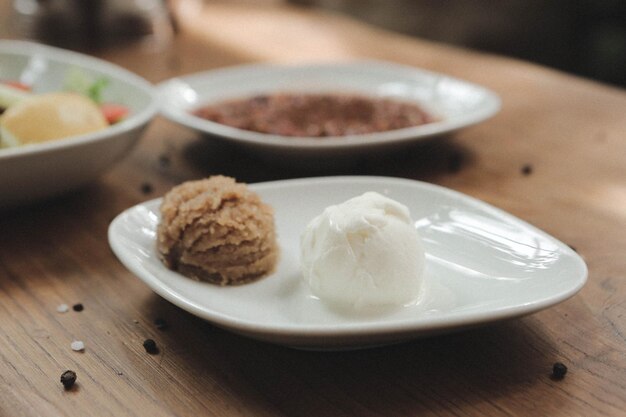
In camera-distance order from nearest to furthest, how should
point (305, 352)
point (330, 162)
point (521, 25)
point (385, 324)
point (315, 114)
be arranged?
1. point (385, 324)
2. point (305, 352)
3. point (330, 162)
4. point (315, 114)
5. point (521, 25)

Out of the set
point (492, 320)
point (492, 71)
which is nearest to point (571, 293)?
point (492, 320)

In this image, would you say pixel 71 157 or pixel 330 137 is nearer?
pixel 71 157

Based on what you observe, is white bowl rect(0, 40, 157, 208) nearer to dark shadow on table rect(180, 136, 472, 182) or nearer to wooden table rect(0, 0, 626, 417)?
wooden table rect(0, 0, 626, 417)

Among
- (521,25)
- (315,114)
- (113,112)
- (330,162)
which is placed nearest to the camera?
(330,162)

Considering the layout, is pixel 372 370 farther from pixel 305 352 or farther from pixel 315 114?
pixel 315 114

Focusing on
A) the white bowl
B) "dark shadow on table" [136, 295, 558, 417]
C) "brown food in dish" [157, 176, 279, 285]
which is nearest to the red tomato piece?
the white bowl

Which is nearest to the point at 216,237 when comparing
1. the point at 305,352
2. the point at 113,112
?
the point at 305,352
